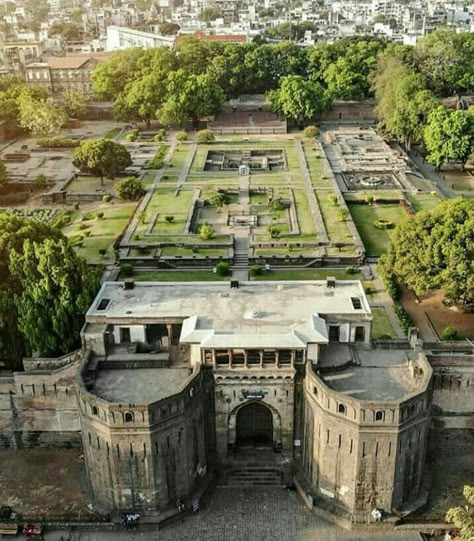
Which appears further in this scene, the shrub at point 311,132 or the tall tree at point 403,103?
the shrub at point 311,132

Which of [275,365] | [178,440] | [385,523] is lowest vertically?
[385,523]

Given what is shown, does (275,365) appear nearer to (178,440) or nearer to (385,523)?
(178,440)

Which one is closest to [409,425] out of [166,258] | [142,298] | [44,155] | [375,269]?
[142,298]

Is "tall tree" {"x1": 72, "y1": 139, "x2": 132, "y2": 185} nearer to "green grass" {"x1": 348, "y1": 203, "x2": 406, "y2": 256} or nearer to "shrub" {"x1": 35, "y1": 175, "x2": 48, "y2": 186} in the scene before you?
"shrub" {"x1": 35, "y1": 175, "x2": 48, "y2": 186}

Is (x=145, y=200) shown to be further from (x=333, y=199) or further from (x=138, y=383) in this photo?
(x=138, y=383)

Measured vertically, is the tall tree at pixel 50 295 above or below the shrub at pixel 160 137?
above

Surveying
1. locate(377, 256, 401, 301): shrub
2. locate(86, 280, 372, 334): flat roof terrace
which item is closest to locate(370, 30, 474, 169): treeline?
locate(377, 256, 401, 301): shrub

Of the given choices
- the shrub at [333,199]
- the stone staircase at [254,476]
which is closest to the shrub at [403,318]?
the stone staircase at [254,476]

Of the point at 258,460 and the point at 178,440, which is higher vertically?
the point at 178,440

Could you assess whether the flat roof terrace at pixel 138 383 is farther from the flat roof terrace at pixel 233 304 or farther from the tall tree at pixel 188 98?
the tall tree at pixel 188 98
